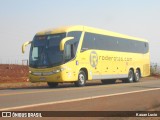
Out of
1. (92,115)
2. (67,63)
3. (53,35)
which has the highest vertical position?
(53,35)

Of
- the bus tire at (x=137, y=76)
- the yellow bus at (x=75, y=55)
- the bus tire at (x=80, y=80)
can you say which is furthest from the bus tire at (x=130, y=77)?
the bus tire at (x=80, y=80)

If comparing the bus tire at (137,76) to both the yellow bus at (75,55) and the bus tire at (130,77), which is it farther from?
the yellow bus at (75,55)

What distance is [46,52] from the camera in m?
23.5

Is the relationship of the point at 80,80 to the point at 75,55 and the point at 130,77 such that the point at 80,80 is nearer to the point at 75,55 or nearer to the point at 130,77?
the point at 75,55

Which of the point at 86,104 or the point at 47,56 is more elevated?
the point at 47,56

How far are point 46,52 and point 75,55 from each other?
5.57 feet

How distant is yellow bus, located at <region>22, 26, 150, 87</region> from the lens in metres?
23.2

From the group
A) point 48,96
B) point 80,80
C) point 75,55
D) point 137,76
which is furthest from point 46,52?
point 137,76

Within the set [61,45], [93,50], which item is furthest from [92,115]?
[93,50]

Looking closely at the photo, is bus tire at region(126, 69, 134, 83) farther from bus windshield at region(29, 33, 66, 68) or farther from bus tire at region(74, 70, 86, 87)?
bus windshield at region(29, 33, 66, 68)

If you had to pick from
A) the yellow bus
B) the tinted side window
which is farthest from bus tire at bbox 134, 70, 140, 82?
→ the yellow bus

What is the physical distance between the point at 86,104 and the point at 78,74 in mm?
11121

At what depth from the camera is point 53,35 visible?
2380cm

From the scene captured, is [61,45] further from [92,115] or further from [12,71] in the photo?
[12,71]
